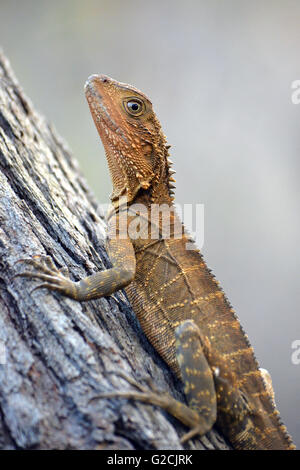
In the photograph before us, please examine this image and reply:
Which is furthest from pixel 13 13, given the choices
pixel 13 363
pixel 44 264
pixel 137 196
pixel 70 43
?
pixel 13 363

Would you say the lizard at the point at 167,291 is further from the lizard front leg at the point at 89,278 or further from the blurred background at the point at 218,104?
the blurred background at the point at 218,104

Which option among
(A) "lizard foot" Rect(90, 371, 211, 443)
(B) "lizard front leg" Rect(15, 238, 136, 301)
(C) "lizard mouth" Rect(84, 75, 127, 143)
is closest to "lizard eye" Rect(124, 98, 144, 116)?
(C) "lizard mouth" Rect(84, 75, 127, 143)

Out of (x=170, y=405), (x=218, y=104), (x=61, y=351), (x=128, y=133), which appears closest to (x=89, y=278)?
(x=61, y=351)

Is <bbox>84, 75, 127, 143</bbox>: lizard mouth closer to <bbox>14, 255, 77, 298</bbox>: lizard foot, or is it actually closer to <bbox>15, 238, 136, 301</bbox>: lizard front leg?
<bbox>15, 238, 136, 301</bbox>: lizard front leg

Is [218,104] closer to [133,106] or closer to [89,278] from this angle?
[133,106]

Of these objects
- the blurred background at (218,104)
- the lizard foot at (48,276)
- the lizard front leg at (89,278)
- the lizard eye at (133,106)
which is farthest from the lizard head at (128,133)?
the blurred background at (218,104)

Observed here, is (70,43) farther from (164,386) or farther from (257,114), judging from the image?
(164,386)

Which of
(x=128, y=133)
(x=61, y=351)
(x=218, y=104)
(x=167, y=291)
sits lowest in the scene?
(x=61, y=351)

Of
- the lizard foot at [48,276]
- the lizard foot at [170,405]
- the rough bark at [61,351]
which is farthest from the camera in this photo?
the lizard foot at [48,276]

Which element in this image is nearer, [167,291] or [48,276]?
[48,276]
